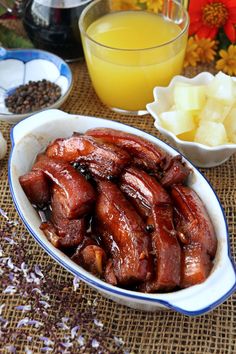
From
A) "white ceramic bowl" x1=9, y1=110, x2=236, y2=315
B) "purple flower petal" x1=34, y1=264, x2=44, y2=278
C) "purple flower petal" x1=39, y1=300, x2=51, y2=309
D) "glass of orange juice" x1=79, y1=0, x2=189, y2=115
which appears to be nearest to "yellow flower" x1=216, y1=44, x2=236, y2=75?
"glass of orange juice" x1=79, y1=0, x2=189, y2=115

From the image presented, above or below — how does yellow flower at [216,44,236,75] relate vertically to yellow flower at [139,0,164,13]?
below

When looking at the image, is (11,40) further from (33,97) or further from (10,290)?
(10,290)

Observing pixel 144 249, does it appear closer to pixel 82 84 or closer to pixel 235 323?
pixel 235 323

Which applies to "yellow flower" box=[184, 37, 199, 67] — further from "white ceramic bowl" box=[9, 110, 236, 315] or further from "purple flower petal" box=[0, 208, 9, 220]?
"purple flower petal" box=[0, 208, 9, 220]

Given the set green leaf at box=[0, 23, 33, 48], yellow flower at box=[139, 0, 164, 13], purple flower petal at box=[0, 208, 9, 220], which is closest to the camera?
purple flower petal at box=[0, 208, 9, 220]

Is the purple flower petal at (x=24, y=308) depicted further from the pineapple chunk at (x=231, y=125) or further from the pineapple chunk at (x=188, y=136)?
the pineapple chunk at (x=231, y=125)

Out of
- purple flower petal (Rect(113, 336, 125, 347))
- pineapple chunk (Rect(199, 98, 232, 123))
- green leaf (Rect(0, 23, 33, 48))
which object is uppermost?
pineapple chunk (Rect(199, 98, 232, 123))

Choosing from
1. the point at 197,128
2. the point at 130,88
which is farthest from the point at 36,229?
the point at 130,88
